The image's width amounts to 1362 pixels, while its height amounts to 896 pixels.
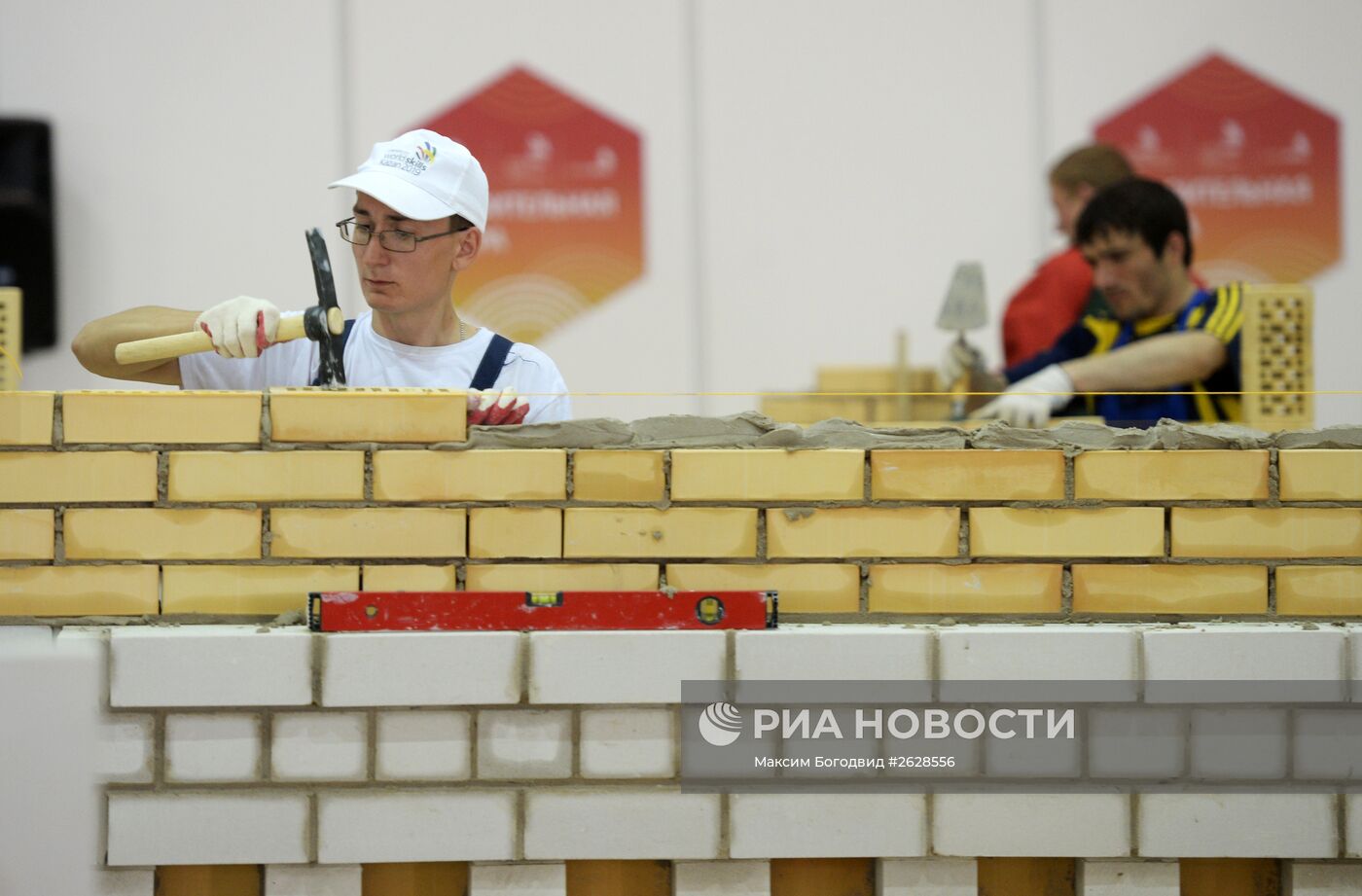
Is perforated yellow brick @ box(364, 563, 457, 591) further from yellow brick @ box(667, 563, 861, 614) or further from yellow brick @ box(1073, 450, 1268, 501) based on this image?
yellow brick @ box(1073, 450, 1268, 501)

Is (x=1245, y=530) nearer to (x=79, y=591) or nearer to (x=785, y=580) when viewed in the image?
(x=785, y=580)

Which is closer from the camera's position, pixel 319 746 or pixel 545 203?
pixel 319 746

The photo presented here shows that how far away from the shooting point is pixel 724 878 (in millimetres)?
1997

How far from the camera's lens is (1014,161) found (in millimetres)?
5398

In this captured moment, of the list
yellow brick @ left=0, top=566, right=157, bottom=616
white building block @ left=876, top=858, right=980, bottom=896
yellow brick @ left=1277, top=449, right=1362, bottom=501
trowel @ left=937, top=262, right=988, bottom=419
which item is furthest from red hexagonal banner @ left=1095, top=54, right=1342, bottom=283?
yellow brick @ left=0, top=566, right=157, bottom=616

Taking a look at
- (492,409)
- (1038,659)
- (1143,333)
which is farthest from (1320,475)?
(1143,333)

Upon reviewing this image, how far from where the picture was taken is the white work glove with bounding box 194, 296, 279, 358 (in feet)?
7.02

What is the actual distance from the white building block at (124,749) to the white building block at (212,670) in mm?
31

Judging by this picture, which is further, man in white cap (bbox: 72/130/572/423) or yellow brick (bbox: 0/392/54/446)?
man in white cap (bbox: 72/130/572/423)

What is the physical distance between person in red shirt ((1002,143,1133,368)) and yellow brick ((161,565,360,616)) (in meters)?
3.08

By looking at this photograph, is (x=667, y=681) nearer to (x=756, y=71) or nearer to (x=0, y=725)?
(x=0, y=725)

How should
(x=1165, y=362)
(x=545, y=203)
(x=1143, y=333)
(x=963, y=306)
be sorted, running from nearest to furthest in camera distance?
(x=1165, y=362) < (x=1143, y=333) < (x=963, y=306) < (x=545, y=203)

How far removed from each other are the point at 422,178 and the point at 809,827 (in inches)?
51.3

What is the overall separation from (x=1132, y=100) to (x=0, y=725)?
484 cm
